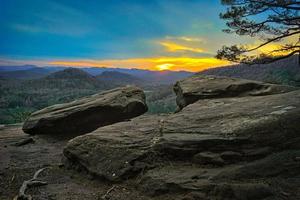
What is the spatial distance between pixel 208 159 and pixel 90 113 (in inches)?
448

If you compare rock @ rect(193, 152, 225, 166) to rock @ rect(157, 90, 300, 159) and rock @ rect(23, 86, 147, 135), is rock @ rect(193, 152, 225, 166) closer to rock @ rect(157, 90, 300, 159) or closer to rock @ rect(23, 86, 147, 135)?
rock @ rect(157, 90, 300, 159)

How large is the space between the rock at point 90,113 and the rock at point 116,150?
5.31 metres

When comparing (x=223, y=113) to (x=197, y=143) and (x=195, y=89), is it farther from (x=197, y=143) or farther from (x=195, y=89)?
(x=195, y=89)

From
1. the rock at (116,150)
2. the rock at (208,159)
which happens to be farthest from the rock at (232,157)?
the rock at (116,150)

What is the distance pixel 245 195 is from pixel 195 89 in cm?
1060

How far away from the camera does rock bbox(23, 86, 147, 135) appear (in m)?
22.0

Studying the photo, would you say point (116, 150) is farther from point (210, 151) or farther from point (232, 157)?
point (232, 157)

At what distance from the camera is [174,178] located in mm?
11711

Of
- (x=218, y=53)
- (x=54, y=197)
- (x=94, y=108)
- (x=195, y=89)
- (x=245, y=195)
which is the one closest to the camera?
(x=245, y=195)

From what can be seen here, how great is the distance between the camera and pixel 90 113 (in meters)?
22.1

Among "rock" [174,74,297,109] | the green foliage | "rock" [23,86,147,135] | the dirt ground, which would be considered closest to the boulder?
the dirt ground

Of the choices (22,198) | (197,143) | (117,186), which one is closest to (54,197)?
(22,198)

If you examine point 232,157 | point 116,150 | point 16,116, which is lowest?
point 16,116

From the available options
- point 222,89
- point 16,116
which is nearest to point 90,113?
point 222,89
